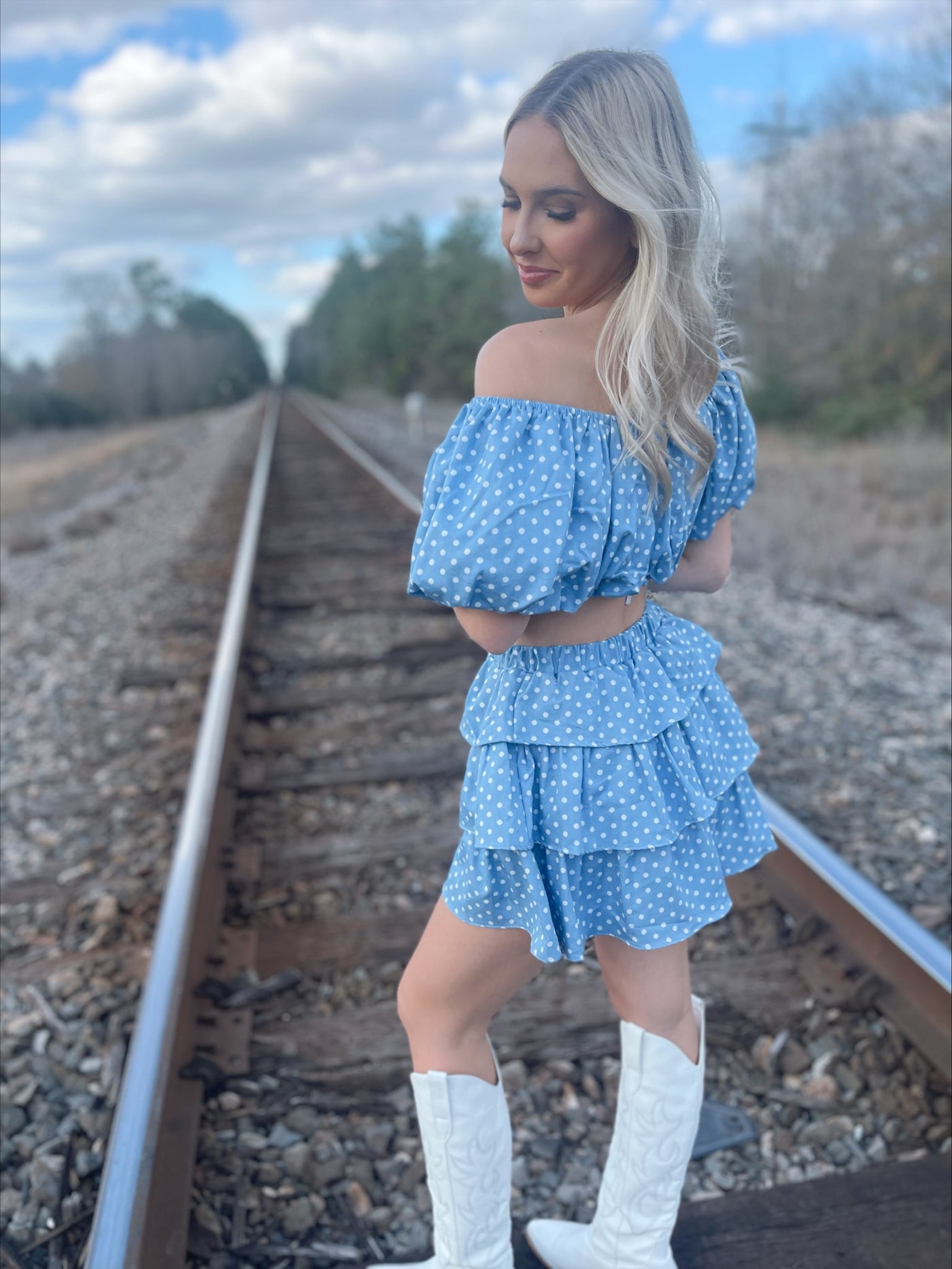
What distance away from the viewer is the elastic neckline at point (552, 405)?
4.26 ft

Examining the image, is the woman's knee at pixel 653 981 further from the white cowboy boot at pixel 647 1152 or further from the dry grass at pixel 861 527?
the dry grass at pixel 861 527

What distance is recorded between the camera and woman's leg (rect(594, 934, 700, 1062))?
5.16 ft

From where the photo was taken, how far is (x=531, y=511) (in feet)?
4.15

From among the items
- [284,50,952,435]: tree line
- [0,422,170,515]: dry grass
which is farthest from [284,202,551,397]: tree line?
[0,422,170,515]: dry grass

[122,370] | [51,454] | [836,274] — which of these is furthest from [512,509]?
[122,370]

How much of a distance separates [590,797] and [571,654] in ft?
0.65

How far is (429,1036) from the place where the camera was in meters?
1.54

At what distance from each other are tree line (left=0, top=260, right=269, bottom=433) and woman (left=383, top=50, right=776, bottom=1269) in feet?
86.1

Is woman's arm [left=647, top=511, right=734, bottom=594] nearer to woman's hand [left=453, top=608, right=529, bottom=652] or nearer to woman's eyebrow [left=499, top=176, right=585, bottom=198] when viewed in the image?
woman's hand [left=453, top=608, right=529, bottom=652]

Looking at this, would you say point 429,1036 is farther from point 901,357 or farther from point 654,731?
point 901,357

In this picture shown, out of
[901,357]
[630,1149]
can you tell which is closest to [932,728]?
[630,1149]

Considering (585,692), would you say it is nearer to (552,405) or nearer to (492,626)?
(492,626)

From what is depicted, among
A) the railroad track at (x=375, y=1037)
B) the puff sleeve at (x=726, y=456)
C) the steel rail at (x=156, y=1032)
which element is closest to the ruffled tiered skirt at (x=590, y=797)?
the puff sleeve at (x=726, y=456)

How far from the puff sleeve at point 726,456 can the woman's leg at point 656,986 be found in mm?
654
